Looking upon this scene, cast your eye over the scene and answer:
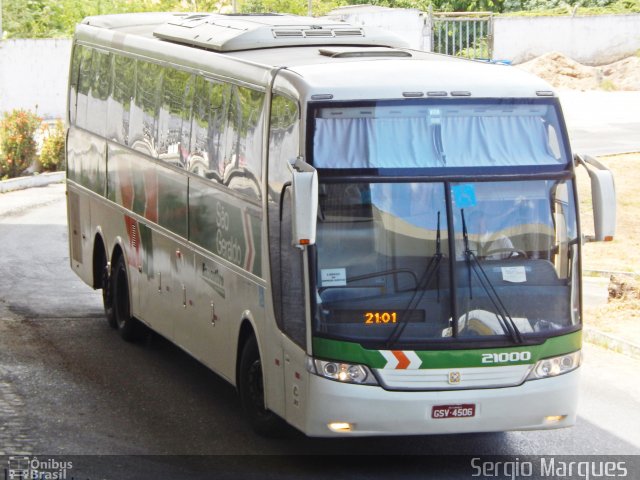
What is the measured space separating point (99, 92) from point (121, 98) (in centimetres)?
113

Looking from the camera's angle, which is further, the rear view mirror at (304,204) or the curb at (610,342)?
the curb at (610,342)

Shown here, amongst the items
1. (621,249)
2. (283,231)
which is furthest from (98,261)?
(621,249)

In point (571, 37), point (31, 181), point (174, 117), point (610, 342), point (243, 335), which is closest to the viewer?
point (243, 335)

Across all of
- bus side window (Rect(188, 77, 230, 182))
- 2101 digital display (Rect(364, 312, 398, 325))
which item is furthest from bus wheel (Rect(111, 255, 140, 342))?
2101 digital display (Rect(364, 312, 398, 325))

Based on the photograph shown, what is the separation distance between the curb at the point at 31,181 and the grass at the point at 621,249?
13442 mm

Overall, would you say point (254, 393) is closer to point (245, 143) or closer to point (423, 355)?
point (245, 143)

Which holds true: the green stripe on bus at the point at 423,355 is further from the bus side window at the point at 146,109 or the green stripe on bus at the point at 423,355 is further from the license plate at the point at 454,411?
the bus side window at the point at 146,109

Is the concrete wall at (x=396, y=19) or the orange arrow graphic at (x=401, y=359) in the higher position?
the orange arrow graphic at (x=401, y=359)

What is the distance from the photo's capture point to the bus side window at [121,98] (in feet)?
52.0

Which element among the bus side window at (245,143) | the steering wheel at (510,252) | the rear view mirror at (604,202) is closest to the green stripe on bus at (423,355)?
the steering wheel at (510,252)

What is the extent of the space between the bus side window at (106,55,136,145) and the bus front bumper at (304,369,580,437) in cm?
657

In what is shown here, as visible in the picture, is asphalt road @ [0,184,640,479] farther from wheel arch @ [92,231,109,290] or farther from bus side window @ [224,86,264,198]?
bus side window @ [224,86,264,198]

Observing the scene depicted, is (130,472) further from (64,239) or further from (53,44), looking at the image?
(53,44)

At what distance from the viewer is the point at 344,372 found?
33.3ft
